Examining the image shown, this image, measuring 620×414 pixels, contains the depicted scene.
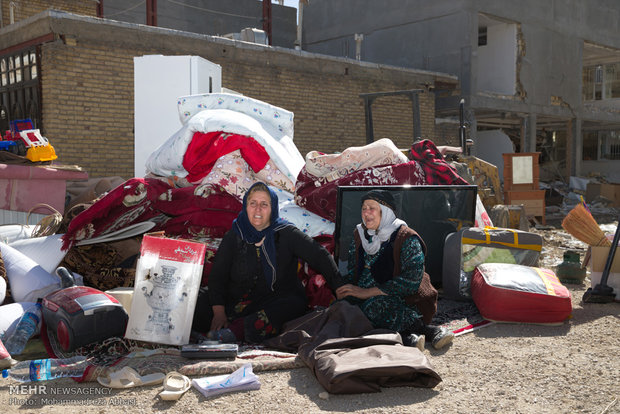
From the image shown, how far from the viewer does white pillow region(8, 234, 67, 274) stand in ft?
14.5

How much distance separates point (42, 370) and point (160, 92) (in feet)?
14.7

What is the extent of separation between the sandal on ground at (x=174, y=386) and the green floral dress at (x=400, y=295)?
1.35 metres

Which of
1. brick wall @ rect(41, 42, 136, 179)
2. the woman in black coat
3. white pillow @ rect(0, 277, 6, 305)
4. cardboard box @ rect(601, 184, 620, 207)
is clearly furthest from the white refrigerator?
cardboard box @ rect(601, 184, 620, 207)

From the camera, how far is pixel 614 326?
4.12 metres

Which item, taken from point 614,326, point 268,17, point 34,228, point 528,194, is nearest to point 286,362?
point 614,326

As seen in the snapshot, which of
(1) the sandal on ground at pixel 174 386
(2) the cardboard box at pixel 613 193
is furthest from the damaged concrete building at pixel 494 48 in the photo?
(1) the sandal on ground at pixel 174 386

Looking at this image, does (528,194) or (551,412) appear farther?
(528,194)

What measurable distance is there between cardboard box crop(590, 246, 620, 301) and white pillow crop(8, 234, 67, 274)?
4499 mm

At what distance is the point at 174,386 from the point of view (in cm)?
279

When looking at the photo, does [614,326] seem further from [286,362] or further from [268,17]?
[268,17]

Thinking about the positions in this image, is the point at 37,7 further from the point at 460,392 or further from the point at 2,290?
the point at 460,392

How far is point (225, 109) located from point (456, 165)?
136 inches

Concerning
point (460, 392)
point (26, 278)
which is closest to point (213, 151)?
point (26, 278)

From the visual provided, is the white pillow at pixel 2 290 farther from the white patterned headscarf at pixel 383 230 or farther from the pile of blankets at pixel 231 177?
the white patterned headscarf at pixel 383 230
